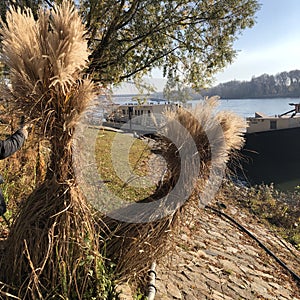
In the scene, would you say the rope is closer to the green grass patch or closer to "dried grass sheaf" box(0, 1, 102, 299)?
the green grass patch

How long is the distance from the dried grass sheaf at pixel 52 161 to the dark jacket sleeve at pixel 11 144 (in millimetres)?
324

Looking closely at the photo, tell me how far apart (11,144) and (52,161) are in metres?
0.55

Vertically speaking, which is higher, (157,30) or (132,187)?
(157,30)

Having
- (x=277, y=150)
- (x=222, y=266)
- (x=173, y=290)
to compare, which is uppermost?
(x=173, y=290)

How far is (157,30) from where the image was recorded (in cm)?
584

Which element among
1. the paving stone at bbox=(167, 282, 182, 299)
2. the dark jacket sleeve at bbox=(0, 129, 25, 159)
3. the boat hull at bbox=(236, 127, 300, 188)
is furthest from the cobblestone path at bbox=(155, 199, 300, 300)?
the boat hull at bbox=(236, 127, 300, 188)

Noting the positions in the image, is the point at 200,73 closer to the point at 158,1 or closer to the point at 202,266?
the point at 158,1

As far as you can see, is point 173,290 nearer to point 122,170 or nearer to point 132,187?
point 132,187

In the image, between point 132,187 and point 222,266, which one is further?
point 132,187

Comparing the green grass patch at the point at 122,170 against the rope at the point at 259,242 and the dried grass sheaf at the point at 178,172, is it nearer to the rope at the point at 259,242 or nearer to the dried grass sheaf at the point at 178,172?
the dried grass sheaf at the point at 178,172

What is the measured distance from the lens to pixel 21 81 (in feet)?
4.75

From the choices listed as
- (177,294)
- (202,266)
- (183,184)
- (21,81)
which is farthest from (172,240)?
(21,81)

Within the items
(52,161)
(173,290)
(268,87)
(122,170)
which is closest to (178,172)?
(52,161)

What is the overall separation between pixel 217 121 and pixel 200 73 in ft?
17.6
